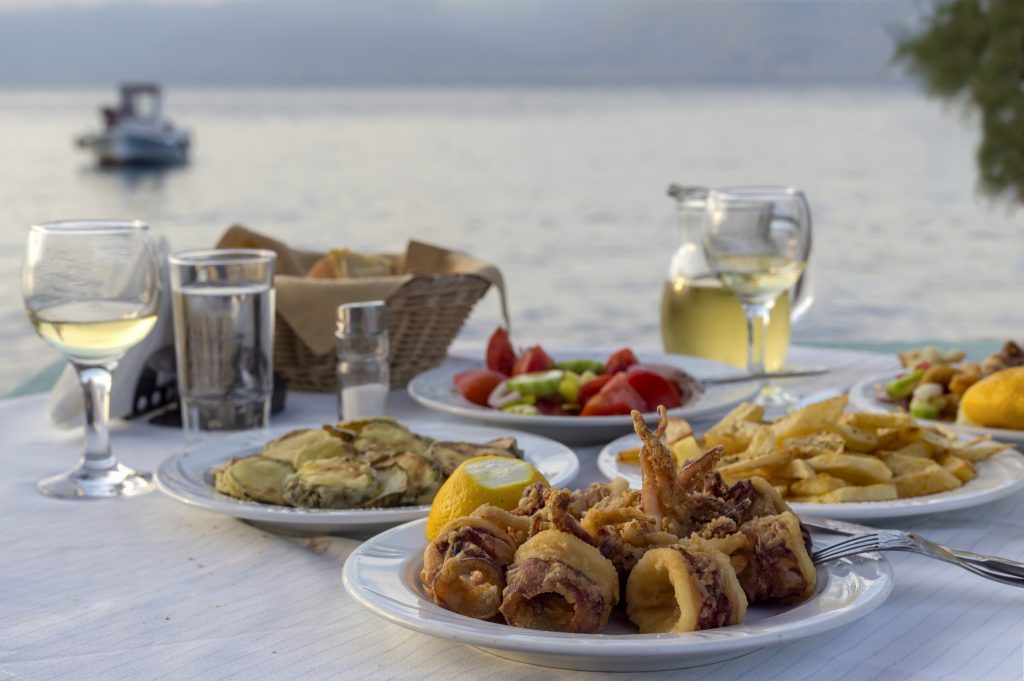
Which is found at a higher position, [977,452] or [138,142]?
[977,452]

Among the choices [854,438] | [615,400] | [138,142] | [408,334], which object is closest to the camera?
[854,438]

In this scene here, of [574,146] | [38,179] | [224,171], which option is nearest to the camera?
[38,179]

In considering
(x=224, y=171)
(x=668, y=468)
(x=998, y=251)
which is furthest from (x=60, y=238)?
(x=224, y=171)

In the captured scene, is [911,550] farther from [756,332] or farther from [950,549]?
[756,332]

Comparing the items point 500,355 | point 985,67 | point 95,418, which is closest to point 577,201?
point 985,67

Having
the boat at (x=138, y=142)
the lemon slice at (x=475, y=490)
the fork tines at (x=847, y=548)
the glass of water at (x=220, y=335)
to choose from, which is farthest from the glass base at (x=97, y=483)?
the boat at (x=138, y=142)

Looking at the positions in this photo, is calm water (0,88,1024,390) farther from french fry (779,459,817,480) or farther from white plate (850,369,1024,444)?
french fry (779,459,817,480)

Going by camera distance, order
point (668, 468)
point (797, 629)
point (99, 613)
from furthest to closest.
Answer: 1. point (99, 613)
2. point (668, 468)
3. point (797, 629)

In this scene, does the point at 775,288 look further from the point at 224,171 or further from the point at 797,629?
the point at 224,171
